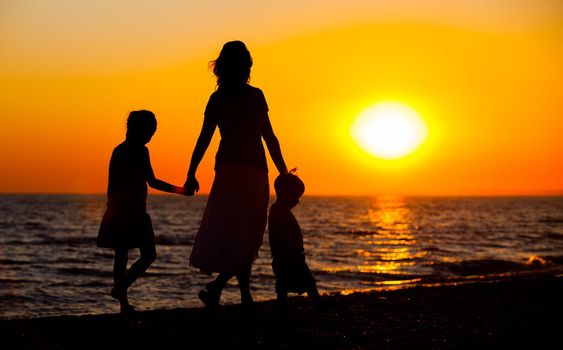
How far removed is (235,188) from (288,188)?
1287 millimetres

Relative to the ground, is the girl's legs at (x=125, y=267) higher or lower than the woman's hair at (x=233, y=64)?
lower

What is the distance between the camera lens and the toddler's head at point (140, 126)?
6250 millimetres

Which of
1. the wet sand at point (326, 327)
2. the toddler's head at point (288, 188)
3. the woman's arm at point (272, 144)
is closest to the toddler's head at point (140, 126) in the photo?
the woman's arm at point (272, 144)

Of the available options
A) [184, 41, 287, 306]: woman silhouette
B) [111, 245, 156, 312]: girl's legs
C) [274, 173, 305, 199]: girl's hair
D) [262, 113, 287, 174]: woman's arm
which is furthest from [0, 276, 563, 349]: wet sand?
[262, 113, 287, 174]: woman's arm

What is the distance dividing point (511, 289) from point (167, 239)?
3785 cm

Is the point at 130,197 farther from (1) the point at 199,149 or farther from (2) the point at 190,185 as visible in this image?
(1) the point at 199,149

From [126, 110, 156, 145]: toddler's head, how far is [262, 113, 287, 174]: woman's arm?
45.8 inches

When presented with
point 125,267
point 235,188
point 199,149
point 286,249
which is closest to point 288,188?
point 286,249

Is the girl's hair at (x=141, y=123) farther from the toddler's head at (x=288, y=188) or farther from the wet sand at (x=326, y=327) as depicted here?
the wet sand at (x=326, y=327)

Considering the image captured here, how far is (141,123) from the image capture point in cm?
626

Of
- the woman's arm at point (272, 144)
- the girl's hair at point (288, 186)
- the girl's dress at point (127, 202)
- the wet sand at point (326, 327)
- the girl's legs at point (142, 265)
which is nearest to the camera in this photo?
the wet sand at point (326, 327)

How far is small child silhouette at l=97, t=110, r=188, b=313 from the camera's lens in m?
6.19

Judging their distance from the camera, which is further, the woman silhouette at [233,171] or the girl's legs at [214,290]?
the girl's legs at [214,290]

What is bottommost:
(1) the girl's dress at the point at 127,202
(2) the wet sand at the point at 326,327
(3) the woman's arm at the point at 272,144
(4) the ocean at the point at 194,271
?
(4) the ocean at the point at 194,271
